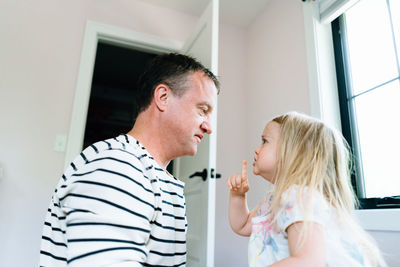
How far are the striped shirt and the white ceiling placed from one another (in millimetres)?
2164

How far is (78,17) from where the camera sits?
241 centimetres

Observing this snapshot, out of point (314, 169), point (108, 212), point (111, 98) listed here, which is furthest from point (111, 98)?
point (108, 212)

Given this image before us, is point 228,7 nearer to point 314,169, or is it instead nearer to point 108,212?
point 314,169

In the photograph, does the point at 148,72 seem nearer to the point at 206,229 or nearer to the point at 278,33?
the point at 206,229

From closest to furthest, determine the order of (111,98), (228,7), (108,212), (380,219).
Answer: (108,212) < (380,219) < (228,7) < (111,98)

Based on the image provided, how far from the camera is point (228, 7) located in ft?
8.79

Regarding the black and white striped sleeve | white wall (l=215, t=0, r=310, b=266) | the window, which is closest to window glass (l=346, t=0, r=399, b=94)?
the window

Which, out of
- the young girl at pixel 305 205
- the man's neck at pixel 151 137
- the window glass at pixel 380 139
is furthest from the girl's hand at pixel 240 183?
the window glass at pixel 380 139

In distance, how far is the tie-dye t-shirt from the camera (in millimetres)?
736

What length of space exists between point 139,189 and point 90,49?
79.2 inches

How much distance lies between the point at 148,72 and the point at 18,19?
172 cm

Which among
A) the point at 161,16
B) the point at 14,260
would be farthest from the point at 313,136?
the point at 161,16

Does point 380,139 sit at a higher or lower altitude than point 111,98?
lower

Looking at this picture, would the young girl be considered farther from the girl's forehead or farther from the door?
the door
